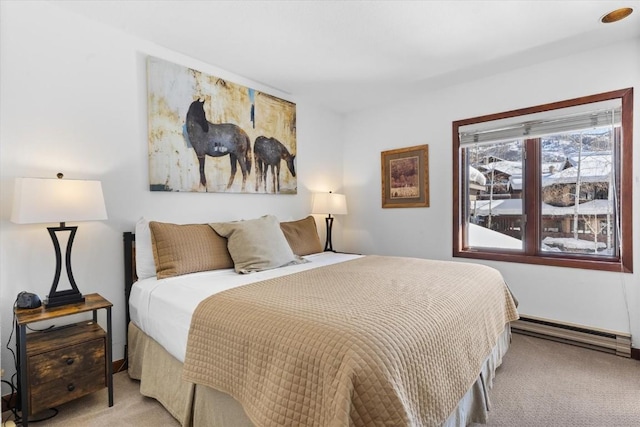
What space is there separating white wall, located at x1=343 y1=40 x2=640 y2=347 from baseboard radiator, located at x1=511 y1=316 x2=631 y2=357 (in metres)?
0.07

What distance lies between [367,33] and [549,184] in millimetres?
2082

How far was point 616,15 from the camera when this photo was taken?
7.12 feet

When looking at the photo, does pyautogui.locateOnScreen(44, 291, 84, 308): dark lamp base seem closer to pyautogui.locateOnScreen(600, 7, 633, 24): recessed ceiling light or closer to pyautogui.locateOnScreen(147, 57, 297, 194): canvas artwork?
pyautogui.locateOnScreen(147, 57, 297, 194): canvas artwork

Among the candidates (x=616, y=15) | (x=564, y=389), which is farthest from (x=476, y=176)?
(x=564, y=389)

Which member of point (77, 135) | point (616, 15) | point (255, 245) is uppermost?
point (616, 15)

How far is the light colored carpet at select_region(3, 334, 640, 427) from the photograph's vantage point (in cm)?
175

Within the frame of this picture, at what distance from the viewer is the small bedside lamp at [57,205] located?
1709mm

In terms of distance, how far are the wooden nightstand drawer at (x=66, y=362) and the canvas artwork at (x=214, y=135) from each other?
117 cm

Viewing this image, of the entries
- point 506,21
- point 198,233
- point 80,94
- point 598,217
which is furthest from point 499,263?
point 80,94

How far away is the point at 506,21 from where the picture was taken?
87.9 inches

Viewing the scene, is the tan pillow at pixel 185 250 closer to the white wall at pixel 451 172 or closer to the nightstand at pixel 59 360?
the nightstand at pixel 59 360

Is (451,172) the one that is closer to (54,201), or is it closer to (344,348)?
(344,348)

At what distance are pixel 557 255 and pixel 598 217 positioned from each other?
17.2 inches

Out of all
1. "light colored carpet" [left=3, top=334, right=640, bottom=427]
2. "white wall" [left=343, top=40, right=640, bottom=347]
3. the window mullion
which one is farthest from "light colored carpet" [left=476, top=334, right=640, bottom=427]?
the window mullion
